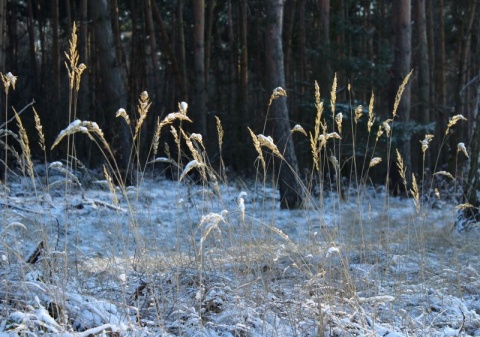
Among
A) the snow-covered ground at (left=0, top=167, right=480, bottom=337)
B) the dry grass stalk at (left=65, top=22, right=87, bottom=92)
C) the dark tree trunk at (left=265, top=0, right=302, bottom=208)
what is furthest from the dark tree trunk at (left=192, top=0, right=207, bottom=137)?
the dry grass stalk at (left=65, top=22, right=87, bottom=92)

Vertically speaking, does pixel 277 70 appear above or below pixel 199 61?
below

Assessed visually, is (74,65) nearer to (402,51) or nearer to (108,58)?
(108,58)

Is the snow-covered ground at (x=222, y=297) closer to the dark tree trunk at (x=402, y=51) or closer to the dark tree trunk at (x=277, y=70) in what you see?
the dark tree trunk at (x=277, y=70)

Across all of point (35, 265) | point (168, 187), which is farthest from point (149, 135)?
point (35, 265)

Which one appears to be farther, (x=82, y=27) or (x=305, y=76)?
(x=305, y=76)

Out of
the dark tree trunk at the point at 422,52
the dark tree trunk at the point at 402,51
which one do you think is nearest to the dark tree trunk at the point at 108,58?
the dark tree trunk at the point at 402,51

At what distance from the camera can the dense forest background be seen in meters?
11.7

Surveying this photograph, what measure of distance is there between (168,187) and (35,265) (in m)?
8.19

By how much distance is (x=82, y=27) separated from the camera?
48.2 ft

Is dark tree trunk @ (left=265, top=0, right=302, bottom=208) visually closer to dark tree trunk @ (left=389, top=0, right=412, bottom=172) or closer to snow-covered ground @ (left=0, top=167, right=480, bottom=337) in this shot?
dark tree trunk @ (left=389, top=0, right=412, bottom=172)

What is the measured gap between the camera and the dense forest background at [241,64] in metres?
11.7

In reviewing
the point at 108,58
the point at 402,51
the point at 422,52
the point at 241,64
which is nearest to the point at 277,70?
the point at 108,58

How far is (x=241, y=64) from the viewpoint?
1717 centimetres

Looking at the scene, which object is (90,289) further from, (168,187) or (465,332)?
(168,187)
